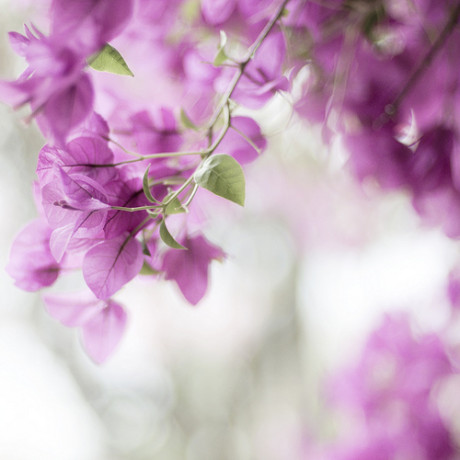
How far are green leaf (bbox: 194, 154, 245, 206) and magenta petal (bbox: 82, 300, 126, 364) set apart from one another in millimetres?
86

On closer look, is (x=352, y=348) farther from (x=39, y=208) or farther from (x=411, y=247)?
(x=39, y=208)

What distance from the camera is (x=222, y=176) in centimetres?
17

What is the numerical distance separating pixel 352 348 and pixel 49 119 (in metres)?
0.50

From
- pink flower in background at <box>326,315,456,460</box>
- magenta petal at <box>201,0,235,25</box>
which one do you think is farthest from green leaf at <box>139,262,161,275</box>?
pink flower in background at <box>326,315,456,460</box>

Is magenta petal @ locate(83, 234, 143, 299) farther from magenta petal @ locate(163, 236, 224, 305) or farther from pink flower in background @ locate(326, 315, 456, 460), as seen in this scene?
pink flower in background @ locate(326, 315, 456, 460)

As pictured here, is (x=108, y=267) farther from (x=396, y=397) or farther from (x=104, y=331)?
(x=396, y=397)

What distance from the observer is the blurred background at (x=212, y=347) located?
1.07 metres

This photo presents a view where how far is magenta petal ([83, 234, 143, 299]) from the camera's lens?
172mm

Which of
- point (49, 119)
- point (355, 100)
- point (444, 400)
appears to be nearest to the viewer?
point (49, 119)

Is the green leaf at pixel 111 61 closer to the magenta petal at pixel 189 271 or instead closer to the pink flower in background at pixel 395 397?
the magenta petal at pixel 189 271

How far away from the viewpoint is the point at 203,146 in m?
0.23

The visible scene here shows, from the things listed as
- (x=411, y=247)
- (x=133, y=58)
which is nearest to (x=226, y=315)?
(x=411, y=247)

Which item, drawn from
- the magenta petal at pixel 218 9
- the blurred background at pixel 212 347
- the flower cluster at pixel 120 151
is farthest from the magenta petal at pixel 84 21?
the blurred background at pixel 212 347

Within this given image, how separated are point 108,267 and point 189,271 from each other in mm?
48
